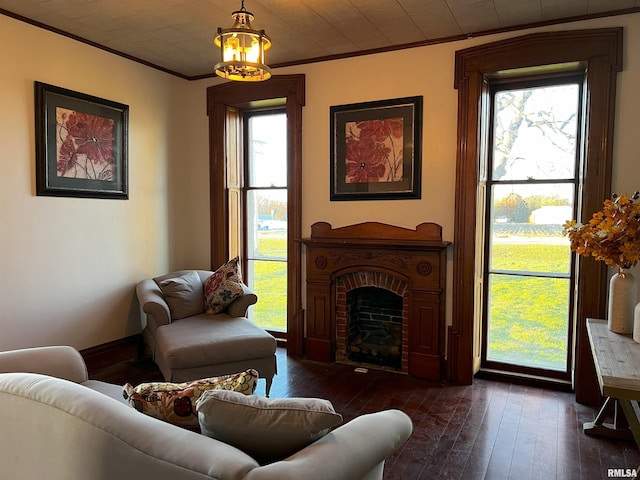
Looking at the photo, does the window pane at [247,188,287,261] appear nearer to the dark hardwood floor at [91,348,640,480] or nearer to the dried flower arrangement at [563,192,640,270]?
the dark hardwood floor at [91,348,640,480]

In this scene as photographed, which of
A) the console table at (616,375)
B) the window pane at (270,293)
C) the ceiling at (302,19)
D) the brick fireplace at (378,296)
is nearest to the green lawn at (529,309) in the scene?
the brick fireplace at (378,296)

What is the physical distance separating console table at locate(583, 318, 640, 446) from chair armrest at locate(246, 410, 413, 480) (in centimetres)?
90

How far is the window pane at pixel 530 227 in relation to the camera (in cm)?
359

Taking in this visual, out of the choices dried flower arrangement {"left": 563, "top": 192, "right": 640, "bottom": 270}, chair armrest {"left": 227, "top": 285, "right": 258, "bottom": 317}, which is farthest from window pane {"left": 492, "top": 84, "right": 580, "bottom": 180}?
chair armrest {"left": 227, "top": 285, "right": 258, "bottom": 317}

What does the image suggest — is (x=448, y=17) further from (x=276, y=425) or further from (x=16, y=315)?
(x=16, y=315)

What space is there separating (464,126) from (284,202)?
74.5 inches

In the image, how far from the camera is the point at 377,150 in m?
3.98

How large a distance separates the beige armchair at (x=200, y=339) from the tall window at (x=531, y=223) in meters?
1.94

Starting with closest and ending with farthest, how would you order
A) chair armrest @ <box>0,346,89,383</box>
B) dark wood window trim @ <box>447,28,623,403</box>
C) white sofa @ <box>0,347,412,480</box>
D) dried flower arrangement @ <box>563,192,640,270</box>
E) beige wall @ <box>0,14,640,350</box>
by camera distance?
white sofa @ <box>0,347,412,480</box>
chair armrest @ <box>0,346,89,383</box>
dried flower arrangement @ <box>563,192,640,270</box>
dark wood window trim @ <box>447,28,623,403</box>
beige wall @ <box>0,14,640,350</box>

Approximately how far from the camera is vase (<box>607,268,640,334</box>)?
2496mm

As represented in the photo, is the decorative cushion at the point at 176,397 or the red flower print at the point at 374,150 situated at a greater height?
the red flower print at the point at 374,150

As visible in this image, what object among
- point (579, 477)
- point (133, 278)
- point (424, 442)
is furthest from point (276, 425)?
point (133, 278)

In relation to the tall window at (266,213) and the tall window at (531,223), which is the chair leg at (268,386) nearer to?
the tall window at (266,213)

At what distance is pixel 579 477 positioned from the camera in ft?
7.86
